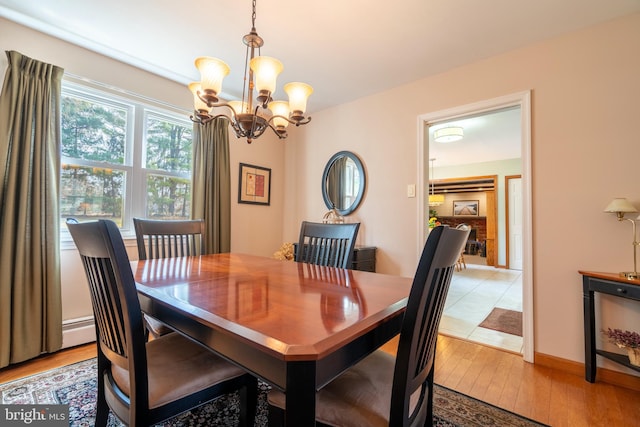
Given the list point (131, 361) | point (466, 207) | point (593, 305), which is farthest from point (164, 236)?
point (466, 207)

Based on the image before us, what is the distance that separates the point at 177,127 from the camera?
294 cm

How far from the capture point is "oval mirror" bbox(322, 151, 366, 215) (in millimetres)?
3139

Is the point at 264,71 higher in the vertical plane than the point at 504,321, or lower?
higher

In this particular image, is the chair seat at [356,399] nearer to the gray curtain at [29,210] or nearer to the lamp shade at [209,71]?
the lamp shade at [209,71]

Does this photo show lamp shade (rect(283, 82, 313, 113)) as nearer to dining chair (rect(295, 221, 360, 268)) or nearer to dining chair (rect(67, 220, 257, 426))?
dining chair (rect(295, 221, 360, 268))

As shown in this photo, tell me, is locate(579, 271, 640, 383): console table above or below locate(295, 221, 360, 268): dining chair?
below

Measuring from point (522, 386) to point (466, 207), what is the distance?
276 inches

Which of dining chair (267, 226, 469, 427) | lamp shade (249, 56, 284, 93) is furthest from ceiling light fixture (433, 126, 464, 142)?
dining chair (267, 226, 469, 427)

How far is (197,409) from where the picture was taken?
1476mm

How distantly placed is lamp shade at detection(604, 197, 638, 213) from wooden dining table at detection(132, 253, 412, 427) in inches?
60.1

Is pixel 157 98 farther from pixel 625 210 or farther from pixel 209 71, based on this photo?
pixel 625 210

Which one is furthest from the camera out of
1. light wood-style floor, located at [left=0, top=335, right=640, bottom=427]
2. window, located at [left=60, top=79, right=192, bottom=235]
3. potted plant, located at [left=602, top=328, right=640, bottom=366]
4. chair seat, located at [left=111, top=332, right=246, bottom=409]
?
window, located at [left=60, top=79, right=192, bottom=235]

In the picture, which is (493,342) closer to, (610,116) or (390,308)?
(610,116)

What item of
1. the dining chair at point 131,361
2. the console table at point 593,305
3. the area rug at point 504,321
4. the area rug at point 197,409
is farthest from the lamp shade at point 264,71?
the area rug at point 504,321
